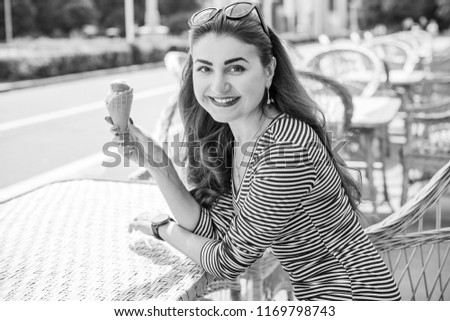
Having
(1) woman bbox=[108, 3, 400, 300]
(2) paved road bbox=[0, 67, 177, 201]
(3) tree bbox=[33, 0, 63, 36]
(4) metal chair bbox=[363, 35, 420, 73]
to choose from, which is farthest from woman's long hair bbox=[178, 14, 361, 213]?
(3) tree bbox=[33, 0, 63, 36]

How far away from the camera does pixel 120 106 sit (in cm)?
148

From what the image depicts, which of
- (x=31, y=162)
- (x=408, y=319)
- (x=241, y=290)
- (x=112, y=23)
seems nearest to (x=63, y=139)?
(x=31, y=162)

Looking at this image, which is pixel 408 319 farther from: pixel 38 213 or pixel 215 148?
pixel 38 213

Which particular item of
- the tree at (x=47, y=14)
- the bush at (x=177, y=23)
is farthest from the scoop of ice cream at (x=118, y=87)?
the bush at (x=177, y=23)

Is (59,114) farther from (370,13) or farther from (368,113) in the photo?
(370,13)

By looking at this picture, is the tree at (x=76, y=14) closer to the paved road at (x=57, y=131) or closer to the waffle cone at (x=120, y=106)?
the paved road at (x=57, y=131)

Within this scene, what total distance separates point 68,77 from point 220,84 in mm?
14580

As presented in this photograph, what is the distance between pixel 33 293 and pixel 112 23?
166 feet

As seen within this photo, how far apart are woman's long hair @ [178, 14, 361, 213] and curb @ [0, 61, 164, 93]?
1170cm

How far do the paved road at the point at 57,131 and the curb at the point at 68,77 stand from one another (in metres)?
0.29

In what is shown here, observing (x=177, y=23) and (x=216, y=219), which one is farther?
(x=177, y=23)

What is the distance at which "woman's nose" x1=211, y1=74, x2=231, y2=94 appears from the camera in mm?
1492

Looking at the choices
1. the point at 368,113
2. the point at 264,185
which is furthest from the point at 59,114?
the point at 264,185

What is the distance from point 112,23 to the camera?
164ft
